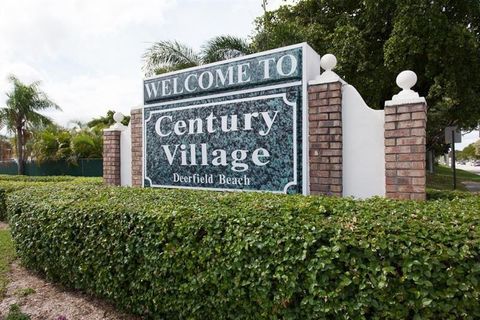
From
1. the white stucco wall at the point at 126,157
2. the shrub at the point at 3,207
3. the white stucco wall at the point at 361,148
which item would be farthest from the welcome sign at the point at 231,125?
the shrub at the point at 3,207

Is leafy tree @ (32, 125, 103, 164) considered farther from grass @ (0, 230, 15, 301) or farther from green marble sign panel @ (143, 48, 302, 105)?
green marble sign panel @ (143, 48, 302, 105)

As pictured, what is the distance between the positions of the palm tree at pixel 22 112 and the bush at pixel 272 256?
18.1 m

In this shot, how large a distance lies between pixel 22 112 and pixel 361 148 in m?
20.0

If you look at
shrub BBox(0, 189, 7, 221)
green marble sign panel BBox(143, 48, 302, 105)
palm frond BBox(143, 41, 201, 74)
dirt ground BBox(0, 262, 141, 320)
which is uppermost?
palm frond BBox(143, 41, 201, 74)

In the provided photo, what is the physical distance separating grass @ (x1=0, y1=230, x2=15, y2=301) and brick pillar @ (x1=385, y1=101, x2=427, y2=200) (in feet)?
12.7

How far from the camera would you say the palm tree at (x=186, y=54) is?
1088cm

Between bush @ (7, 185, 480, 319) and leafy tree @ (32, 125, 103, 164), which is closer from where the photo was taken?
bush @ (7, 185, 480, 319)

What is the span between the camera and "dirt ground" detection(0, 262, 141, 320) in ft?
10.0

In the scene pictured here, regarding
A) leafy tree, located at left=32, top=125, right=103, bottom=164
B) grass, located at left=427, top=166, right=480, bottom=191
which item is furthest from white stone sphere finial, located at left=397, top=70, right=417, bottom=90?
leafy tree, located at left=32, top=125, right=103, bottom=164

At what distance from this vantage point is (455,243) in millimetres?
1818

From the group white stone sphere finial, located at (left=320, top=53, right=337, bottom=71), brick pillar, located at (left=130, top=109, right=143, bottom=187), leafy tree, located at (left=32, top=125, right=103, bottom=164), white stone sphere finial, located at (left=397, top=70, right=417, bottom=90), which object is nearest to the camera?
white stone sphere finial, located at (left=397, top=70, right=417, bottom=90)

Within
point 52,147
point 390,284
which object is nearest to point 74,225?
point 390,284

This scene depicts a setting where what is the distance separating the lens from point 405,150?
3199mm

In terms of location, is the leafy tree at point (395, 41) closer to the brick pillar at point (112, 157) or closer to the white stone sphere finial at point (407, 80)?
the brick pillar at point (112, 157)
